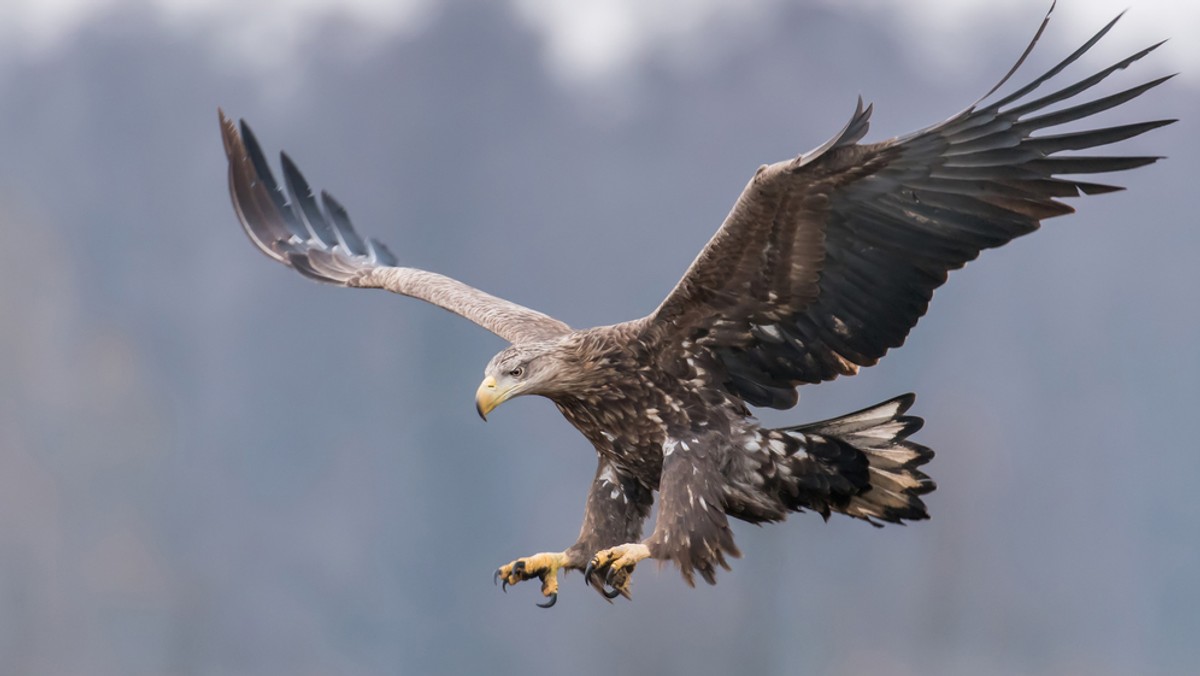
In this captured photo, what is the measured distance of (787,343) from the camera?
5375 mm

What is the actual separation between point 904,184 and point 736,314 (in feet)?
2.60

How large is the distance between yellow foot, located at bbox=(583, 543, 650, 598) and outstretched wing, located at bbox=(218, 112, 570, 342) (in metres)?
2.23

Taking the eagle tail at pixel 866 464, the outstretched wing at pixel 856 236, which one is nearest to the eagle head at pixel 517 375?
the outstretched wing at pixel 856 236

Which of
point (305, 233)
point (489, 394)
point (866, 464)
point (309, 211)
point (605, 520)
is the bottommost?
point (605, 520)

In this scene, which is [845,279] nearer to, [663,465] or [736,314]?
[736,314]

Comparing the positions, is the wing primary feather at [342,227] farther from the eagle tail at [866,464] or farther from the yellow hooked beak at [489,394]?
the eagle tail at [866,464]

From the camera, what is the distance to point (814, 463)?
541 centimetres

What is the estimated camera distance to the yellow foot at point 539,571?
17.6ft

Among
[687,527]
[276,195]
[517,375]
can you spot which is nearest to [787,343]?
[687,527]

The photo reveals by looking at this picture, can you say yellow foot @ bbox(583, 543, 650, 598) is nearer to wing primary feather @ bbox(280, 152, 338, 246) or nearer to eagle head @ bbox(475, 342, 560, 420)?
eagle head @ bbox(475, 342, 560, 420)

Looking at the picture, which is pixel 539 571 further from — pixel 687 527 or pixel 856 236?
pixel 856 236

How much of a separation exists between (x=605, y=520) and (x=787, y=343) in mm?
1043

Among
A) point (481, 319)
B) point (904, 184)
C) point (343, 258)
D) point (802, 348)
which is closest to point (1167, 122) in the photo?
point (904, 184)

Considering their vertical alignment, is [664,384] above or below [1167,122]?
below
